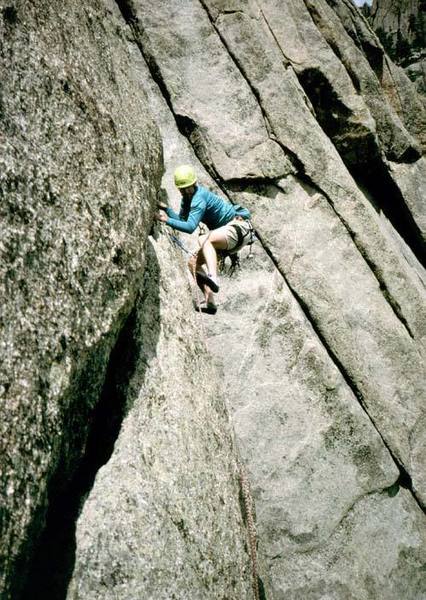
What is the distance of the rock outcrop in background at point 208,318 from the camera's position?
3283 millimetres

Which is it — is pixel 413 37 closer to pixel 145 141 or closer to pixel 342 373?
pixel 342 373

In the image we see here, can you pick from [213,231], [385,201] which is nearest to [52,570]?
[213,231]

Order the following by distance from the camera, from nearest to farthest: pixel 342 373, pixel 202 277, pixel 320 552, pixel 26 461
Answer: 1. pixel 26 461
2. pixel 202 277
3. pixel 320 552
4. pixel 342 373

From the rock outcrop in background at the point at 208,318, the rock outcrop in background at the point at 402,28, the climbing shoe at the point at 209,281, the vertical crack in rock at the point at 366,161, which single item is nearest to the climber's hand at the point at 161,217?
the rock outcrop in background at the point at 208,318

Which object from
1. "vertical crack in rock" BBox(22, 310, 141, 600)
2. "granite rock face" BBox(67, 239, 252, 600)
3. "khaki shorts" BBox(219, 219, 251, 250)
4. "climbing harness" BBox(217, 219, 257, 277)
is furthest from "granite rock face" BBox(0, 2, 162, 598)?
"climbing harness" BBox(217, 219, 257, 277)

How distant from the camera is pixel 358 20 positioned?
14023 millimetres

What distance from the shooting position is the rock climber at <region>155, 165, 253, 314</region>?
6.91 meters

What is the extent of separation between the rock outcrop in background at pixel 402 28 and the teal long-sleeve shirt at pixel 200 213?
20.5 m

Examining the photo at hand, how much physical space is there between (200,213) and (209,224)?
0.93 m

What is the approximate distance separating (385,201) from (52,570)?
12.4 meters

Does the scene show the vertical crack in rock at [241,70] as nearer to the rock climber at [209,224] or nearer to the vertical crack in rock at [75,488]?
the rock climber at [209,224]

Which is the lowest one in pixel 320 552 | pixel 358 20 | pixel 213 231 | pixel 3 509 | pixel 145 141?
→ pixel 320 552

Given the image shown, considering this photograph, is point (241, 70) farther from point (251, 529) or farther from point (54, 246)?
point (251, 529)

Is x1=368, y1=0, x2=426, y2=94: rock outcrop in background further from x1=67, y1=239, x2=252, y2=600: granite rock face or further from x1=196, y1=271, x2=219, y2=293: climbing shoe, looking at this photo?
x1=67, y1=239, x2=252, y2=600: granite rock face
